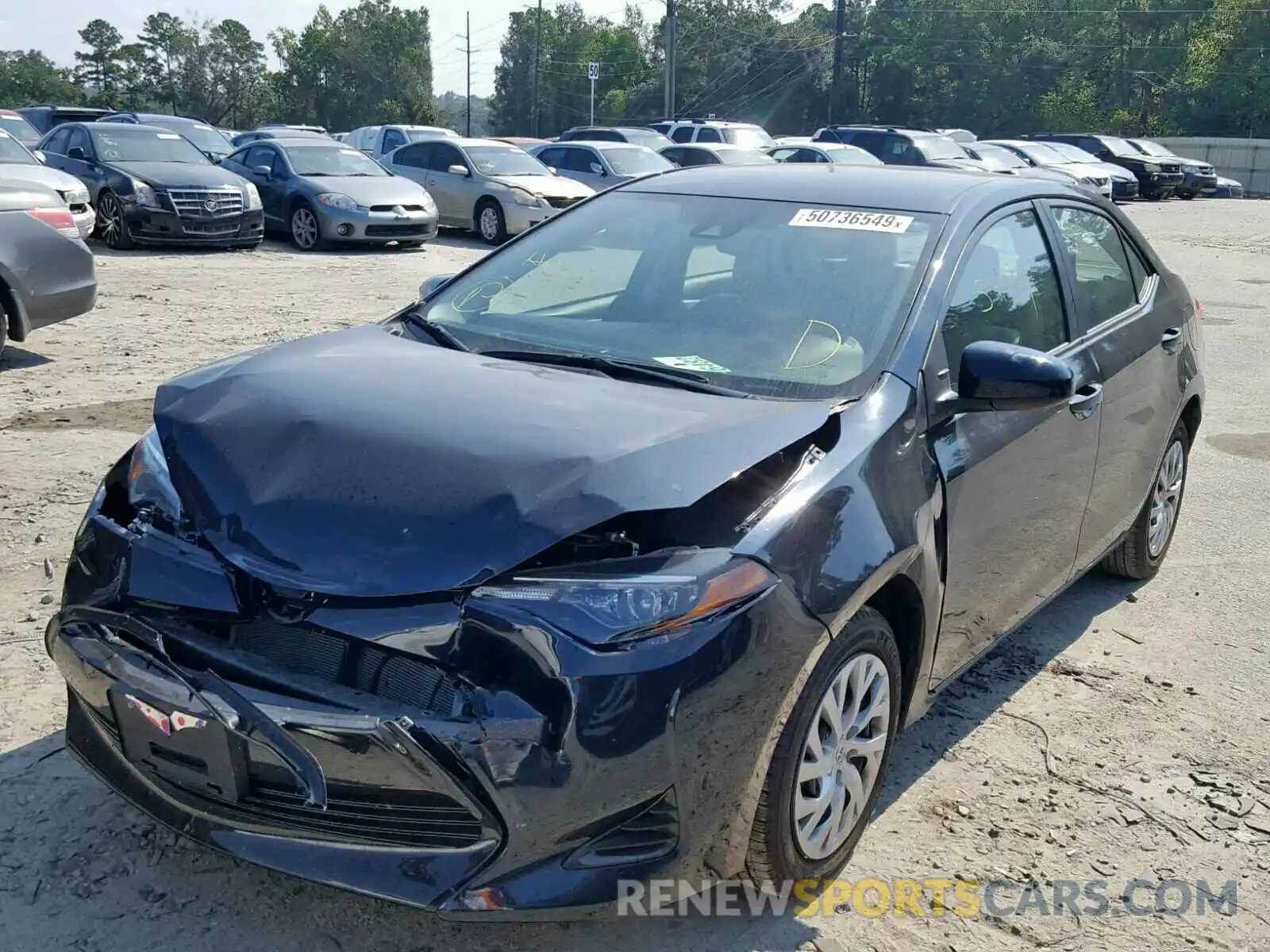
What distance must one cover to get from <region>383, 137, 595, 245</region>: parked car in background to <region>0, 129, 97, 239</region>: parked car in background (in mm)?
6259

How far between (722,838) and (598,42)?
363 feet

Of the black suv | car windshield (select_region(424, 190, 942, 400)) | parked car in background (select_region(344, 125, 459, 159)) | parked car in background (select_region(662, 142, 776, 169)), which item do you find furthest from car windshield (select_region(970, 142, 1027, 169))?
car windshield (select_region(424, 190, 942, 400))

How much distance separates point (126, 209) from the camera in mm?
13523

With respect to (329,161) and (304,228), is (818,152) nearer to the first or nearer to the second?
(329,161)

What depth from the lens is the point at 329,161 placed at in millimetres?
16047

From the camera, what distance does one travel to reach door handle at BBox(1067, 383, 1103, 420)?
3.69 m

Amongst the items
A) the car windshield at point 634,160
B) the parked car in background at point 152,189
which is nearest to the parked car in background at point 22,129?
the parked car in background at point 152,189

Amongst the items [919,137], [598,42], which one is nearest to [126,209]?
[919,137]

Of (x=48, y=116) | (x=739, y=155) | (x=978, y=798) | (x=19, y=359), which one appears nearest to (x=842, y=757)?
(x=978, y=798)

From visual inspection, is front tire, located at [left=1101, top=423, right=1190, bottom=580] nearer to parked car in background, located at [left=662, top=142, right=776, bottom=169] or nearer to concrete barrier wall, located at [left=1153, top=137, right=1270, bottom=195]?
parked car in background, located at [left=662, top=142, right=776, bottom=169]

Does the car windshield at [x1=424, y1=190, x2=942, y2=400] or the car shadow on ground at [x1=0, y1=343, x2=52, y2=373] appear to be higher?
the car windshield at [x1=424, y1=190, x2=942, y2=400]

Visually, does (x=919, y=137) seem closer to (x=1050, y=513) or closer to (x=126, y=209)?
(x=126, y=209)

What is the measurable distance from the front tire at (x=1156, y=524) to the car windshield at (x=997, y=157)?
20.7 m

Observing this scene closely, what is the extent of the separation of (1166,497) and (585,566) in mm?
3532
